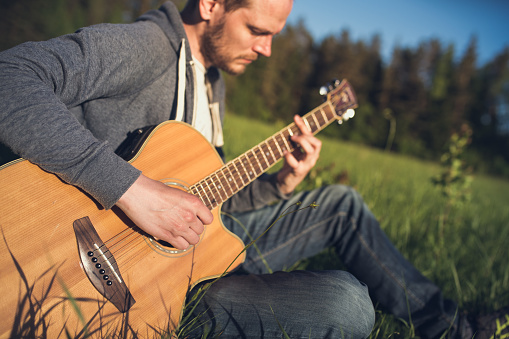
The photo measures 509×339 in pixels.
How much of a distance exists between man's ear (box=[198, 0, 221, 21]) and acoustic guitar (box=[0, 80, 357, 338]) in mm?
846

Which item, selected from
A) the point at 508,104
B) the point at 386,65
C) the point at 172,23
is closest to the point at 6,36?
the point at 172,23

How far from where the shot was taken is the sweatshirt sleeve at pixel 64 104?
1170 millimetres

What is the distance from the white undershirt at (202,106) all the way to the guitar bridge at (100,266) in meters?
1.04

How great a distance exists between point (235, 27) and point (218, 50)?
0.61 ft

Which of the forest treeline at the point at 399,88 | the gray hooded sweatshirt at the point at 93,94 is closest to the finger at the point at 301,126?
the gray hooded sweatshirt at the point at 93,94

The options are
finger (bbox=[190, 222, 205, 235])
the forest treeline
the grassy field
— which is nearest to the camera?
finger (bbox=[190, 222, 205, 235])

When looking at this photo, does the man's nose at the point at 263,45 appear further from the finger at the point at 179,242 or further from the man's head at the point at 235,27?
the finger at the point at 179,242

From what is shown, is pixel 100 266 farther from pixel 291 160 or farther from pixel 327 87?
pixel 327 87

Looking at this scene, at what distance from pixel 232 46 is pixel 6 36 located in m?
17.0

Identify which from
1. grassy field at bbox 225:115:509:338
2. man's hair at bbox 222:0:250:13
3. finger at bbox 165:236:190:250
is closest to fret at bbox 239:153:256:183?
finger at bbox 165:236:190:250

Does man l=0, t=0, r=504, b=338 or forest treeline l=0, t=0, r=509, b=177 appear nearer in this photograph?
man l=0, t=0, r=504, b=338

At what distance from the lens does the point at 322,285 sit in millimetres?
1437

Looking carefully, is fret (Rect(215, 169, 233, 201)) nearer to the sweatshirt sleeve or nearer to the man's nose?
the sweatshirt sleeve

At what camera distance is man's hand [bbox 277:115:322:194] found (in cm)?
211
